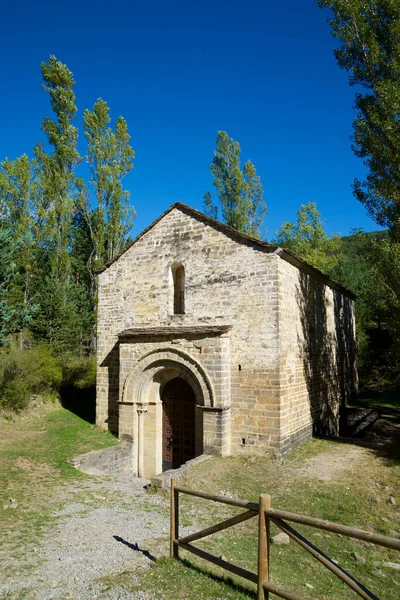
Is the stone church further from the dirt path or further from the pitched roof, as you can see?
the dirt path

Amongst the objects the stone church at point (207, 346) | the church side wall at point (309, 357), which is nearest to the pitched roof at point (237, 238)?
the stone church at point (207, 346)

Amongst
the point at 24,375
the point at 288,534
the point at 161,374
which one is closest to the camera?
the point at 288,534

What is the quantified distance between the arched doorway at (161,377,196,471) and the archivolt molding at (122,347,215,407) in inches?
19.6

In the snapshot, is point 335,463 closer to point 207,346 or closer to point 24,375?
point 207,346

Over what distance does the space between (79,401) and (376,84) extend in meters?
16.5

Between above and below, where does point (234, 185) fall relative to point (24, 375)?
above

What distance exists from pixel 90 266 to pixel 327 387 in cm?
1768

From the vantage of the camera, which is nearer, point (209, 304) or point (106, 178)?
point (209, 304)

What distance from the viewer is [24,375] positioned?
613 inches

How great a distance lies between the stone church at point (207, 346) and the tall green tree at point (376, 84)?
3.13 meters

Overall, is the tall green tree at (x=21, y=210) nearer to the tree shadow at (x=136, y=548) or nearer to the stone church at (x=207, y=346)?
the stone church at (x=207, y=346)

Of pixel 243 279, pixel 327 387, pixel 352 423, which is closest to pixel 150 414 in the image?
pixel 243 279

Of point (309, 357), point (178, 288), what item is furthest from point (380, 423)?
point (178, 288)

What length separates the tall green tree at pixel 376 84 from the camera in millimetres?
11141
